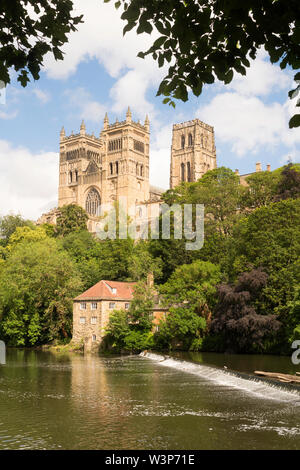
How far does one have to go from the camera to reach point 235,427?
15.6 metres

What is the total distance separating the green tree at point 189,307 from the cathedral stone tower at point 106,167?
70.6 meters

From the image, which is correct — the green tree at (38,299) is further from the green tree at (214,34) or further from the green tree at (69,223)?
Result: the green tree at (214,34)

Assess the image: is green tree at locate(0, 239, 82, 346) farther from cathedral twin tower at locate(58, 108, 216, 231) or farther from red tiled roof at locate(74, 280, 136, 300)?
cathedral twin tower at locate(58, 108, 216, 231)

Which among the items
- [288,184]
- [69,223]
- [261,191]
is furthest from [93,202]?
[288,184]

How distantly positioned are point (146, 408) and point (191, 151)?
119 metres

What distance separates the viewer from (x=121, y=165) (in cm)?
11788

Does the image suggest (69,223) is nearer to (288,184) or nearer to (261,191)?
(261,191)

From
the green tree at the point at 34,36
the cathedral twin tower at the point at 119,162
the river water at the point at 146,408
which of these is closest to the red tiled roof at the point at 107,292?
the river water at the point at 146,408

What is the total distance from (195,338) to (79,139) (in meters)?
94.9

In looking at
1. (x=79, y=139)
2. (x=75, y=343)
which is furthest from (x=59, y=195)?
(x=75, y=343)

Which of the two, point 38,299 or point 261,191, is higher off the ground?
point 261,191

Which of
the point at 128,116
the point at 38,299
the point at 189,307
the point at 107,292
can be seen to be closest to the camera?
the point at 189,307
